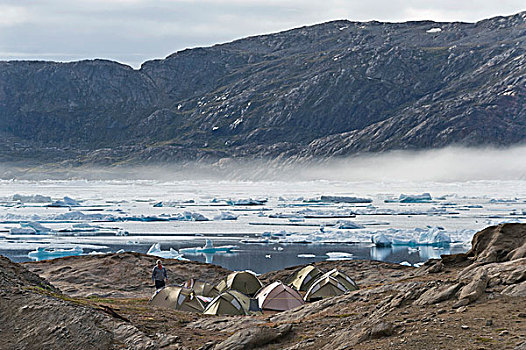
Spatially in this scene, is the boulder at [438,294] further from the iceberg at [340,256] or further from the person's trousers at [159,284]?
the iceberg at [340,256]

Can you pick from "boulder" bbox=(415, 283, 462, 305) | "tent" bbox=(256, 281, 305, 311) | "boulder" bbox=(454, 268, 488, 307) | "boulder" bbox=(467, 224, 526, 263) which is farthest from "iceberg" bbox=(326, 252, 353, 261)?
"boulder" bbox=(454, 268, 488, 307)

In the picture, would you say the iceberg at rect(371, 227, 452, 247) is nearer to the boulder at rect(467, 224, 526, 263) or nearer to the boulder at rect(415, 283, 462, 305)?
the boulder at rect(467, 224, 526, 263)

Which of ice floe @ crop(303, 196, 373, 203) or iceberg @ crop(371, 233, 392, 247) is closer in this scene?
iceberg @ crop(371, 233, 392, 247)

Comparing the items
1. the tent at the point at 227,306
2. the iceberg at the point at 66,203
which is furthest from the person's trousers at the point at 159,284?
the iceberg at the point at 66,203

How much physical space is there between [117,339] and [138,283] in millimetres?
18449

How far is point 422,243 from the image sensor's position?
47.4m

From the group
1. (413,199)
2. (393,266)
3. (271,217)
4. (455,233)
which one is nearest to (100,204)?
(271,217)

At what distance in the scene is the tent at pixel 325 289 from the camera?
26.2 metres

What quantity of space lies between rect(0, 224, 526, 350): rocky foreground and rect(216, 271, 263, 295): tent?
923 centimetres

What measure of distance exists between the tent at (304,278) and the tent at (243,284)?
1.76 metres

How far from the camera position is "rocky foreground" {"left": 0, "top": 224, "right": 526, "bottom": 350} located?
11203 millimetres

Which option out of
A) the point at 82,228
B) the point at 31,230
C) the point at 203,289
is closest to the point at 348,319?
the point at 203,289

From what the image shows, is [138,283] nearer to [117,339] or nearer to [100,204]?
[117,339]

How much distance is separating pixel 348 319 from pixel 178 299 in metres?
10.6
